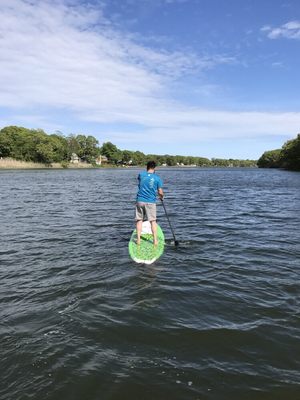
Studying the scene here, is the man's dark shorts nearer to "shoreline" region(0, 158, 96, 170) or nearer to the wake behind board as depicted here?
the wake behind board

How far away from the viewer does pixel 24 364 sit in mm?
5504

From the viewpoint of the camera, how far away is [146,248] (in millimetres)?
11781

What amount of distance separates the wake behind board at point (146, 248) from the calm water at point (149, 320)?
0.92ft

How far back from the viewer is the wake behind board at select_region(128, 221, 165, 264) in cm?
Answer: 1090

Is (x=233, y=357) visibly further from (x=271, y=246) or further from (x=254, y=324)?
(x=271, y=246)

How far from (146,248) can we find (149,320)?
4.84 metres

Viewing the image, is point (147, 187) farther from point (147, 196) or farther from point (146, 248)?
point (146, 248)

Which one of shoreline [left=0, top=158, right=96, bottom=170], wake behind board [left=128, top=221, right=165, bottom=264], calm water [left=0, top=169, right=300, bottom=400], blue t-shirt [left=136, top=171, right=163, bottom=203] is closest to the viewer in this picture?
calm water [left=0, top=169, right=300, bottom=400]

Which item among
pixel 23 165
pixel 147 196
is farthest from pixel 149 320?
pixel 23 165

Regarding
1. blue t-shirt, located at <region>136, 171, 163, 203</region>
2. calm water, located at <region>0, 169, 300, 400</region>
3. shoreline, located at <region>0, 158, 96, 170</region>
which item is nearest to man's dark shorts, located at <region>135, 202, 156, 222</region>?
blue t-shirt, located at <region>136, 171, 163, 203</region>

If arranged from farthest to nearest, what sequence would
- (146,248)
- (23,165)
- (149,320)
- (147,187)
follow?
(23,165) → (146,248) → (147,187) → (149,320)

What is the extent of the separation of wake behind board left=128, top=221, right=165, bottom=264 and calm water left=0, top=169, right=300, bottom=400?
0.28 meters

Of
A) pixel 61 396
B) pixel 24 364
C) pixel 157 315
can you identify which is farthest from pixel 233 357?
pixel 24 364

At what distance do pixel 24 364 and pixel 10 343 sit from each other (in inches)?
27.9
